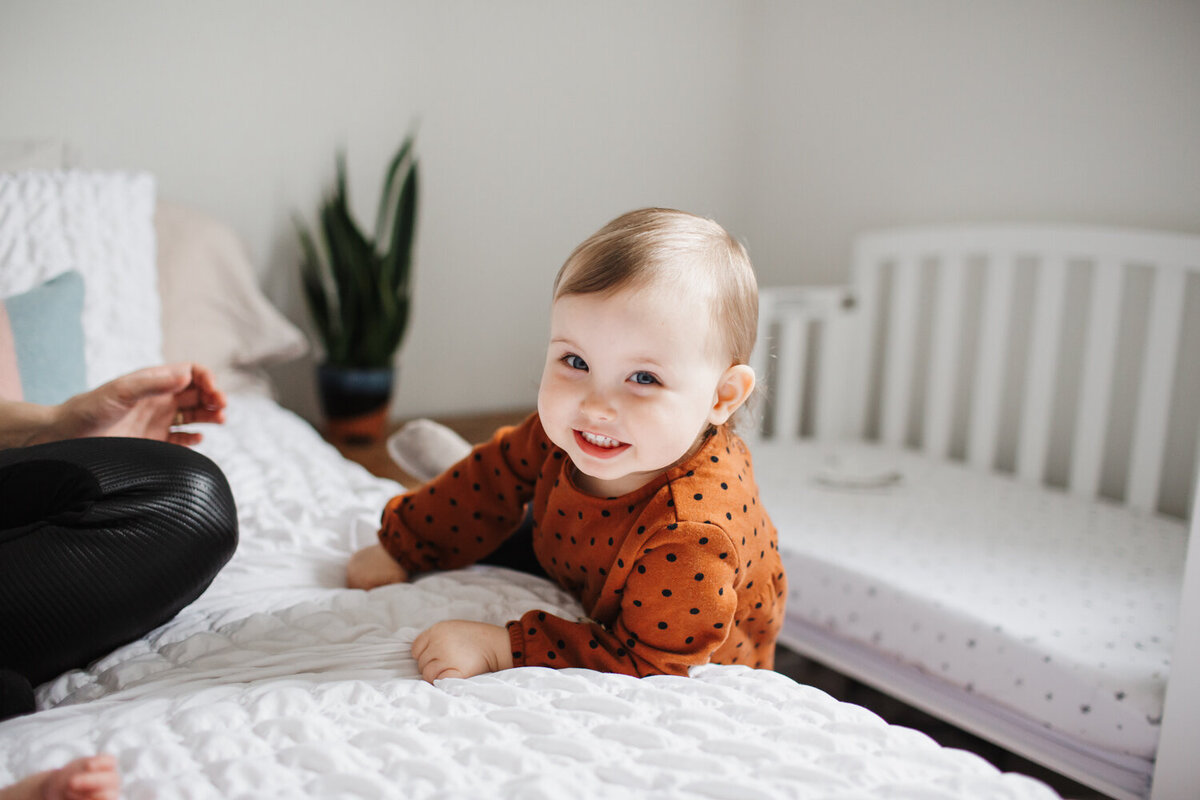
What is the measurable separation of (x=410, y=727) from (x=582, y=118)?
2097 millimetres

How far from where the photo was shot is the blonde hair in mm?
792

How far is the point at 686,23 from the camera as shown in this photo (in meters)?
2.59

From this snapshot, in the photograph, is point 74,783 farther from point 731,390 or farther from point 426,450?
point 426,450

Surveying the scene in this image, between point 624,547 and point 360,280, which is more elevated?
point 360,280

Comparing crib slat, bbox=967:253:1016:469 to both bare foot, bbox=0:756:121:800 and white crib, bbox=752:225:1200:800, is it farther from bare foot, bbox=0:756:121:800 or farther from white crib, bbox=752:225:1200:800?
bare foot, bbox=0:756:121:800

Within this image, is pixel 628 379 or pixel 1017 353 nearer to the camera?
pixel 628 379

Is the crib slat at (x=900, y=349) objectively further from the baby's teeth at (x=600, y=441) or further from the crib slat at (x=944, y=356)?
the baby's teeth at (x=600, y=441)

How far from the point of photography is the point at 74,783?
Answer: 20.9 inches

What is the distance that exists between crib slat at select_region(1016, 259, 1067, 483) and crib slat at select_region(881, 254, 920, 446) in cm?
31

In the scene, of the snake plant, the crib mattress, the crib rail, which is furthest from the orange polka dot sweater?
the snake plant

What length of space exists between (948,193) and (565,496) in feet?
5.52

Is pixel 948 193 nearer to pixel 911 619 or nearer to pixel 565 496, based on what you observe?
pixel 911 619

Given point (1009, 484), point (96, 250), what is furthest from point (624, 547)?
point (1009, 484)

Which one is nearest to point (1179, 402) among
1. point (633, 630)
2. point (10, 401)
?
point (633, 630)
